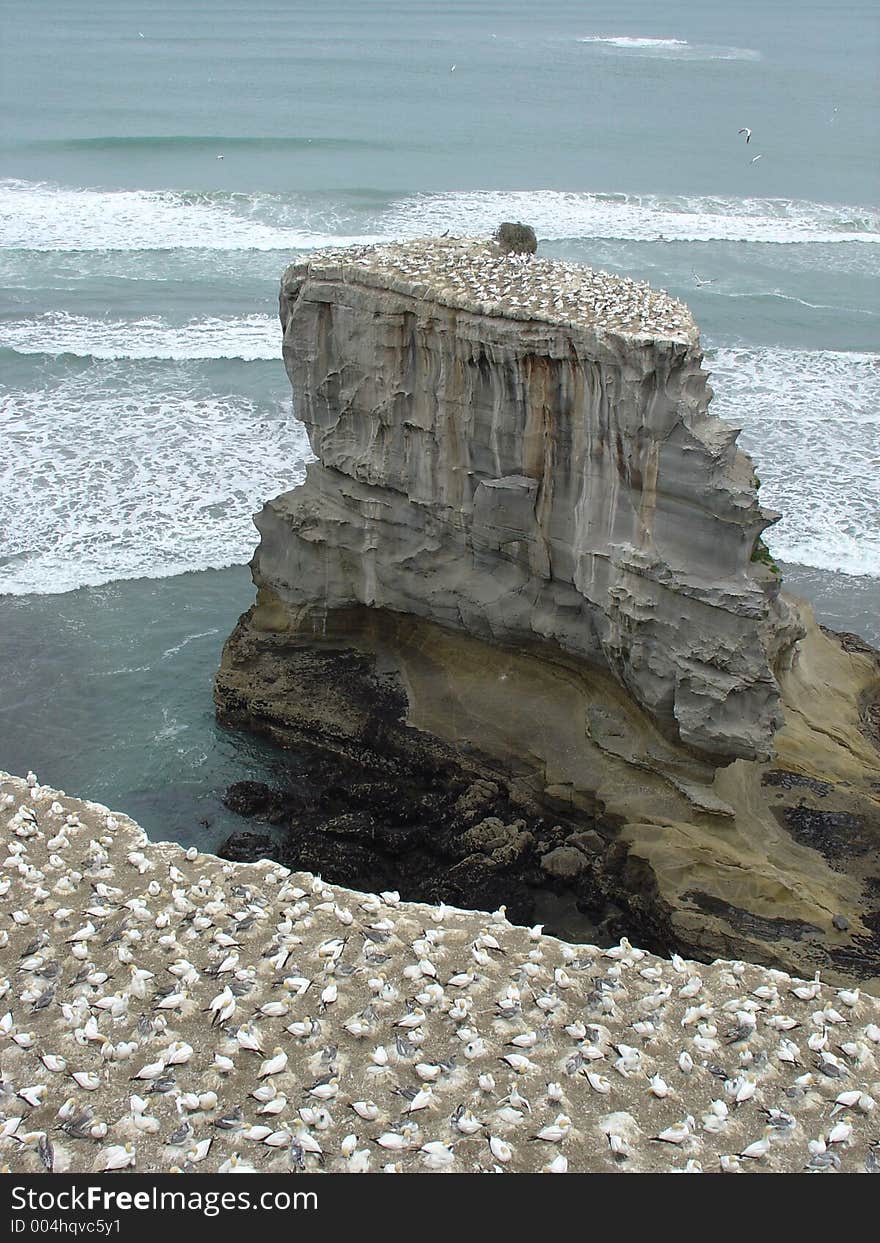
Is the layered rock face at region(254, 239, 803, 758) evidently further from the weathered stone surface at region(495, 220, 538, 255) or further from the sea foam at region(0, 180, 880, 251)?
the sea foam at region(0, 180, 880, 251)

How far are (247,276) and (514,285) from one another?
2798cm

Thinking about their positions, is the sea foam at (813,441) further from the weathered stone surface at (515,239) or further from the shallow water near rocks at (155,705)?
the weathered stone surface at (515,239)

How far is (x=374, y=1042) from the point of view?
43.9ft

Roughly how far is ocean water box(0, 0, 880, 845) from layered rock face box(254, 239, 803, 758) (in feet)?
14.6

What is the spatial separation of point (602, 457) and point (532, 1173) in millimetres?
9501

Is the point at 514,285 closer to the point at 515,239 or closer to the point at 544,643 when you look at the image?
the point at 515,239

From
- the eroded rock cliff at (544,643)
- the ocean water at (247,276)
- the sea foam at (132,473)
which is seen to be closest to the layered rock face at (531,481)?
the eroded rock cliff at (544,643)

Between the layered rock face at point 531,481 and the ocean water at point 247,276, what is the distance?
14.6 ft

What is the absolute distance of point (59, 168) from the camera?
58.3m

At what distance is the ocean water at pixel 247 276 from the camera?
2523 centimetres

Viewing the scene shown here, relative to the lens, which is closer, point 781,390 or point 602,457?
point 602,457

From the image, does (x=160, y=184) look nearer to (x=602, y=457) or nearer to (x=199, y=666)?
(x=199, y=666)

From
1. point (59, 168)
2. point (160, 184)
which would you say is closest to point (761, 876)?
point (160, 184)
